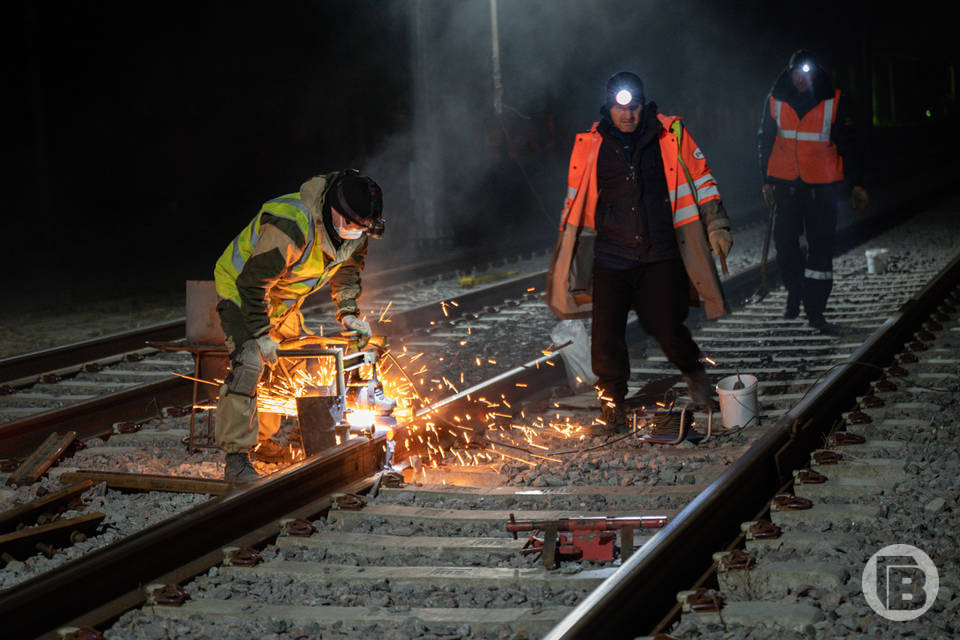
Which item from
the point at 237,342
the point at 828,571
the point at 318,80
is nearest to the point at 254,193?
the point at 318,80

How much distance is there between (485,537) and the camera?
14.2 feet

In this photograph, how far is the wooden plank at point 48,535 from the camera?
4293 millimetres

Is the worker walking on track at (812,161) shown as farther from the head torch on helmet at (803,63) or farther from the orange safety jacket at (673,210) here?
the orange safety jacket at (673,210)

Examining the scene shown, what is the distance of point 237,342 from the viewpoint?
512 centimetres

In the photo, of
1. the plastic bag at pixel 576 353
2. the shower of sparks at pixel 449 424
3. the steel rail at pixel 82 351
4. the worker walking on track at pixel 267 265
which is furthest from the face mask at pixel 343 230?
the steel rail at pixel 82 351

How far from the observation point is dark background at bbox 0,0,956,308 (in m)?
19.0

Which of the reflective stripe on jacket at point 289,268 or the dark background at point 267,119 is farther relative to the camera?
the dark background at point 267,119

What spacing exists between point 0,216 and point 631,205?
16749 mm

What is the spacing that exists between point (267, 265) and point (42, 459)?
1.77 m

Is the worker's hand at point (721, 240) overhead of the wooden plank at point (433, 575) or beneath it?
overhead

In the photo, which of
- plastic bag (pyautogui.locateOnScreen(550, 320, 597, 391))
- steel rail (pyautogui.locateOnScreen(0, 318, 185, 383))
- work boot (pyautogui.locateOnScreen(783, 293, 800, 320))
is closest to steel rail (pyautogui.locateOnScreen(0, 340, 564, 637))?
plastic bag (pyautogui.locateOnScreen(550, 320, 597, 391))

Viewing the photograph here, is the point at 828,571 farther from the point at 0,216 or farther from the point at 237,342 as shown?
the point at 0,216

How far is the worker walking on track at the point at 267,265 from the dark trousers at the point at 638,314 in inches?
61.9

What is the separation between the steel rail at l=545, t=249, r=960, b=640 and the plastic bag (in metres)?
1.65
